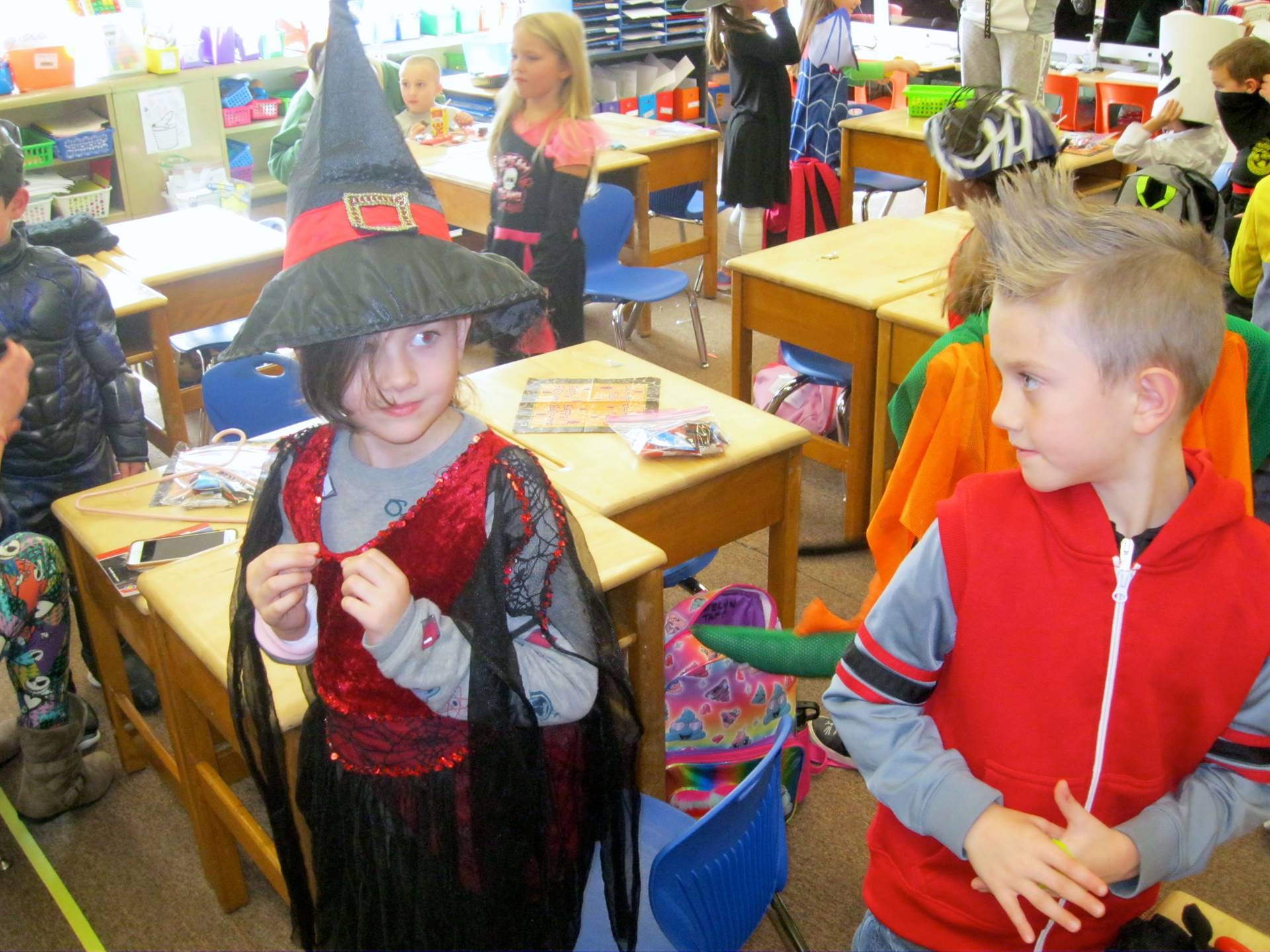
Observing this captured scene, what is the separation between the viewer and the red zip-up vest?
3.22ft

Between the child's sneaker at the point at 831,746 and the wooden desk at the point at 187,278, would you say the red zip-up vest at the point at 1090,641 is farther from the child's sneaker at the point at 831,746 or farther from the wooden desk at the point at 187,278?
the wooden desk at the point at 187,278

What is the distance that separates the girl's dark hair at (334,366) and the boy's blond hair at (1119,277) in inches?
23.1

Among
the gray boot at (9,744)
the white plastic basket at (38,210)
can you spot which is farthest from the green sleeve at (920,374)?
the white plastic basket at (38,210)

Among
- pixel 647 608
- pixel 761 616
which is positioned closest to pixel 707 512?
pixel 761 616

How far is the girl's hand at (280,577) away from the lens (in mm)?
1110

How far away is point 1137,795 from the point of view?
40.9 inches

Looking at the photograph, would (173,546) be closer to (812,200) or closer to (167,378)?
(167,378)

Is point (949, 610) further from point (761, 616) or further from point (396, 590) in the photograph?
point (761, 616)

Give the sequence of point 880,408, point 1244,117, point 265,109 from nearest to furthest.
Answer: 1. point 880,408
2. point 1244,117
3. point 265,109

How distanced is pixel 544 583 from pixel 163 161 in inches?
183

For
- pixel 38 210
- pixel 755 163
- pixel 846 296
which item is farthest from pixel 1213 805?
pixel 38 210

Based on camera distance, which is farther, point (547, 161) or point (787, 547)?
point (547, 161)

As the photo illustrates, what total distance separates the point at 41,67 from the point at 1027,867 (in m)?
5.10

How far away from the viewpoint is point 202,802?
1.89 m
